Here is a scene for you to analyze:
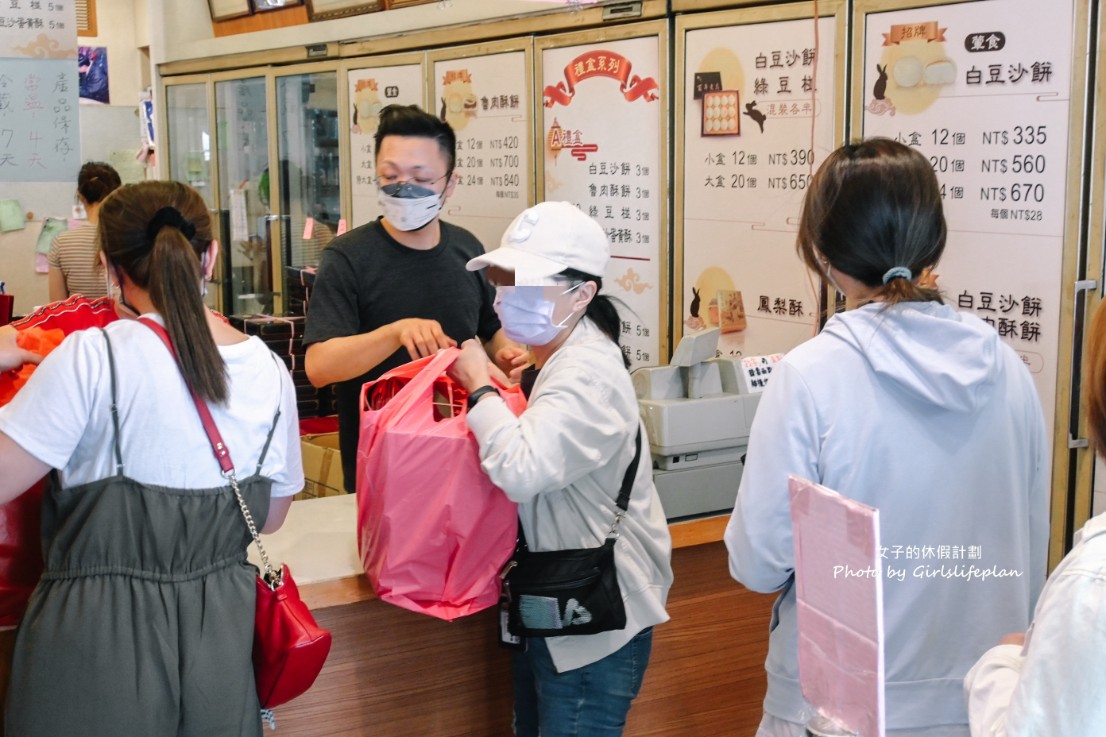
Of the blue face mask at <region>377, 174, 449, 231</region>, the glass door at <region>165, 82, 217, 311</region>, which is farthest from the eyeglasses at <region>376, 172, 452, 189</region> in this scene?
the glass door at <region>165, 82, 217, 311</region>

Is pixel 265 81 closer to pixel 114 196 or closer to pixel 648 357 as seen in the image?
pixel 648 357

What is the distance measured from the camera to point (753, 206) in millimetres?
3588

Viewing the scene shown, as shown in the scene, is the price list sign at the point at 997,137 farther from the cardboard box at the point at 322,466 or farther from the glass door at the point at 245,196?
the glass door at the point at 245,196

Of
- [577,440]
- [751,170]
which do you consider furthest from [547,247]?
[751,170]

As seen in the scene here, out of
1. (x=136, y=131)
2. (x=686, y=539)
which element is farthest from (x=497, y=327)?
(x=136, y=131)

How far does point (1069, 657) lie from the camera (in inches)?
40.8

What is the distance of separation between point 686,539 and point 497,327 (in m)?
0.84

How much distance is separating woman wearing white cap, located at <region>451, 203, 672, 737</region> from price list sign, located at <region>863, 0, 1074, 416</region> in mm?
Answer: 1157

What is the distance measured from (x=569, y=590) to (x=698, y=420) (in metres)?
→ 0.87

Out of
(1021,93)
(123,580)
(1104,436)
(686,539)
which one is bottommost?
(686,539)

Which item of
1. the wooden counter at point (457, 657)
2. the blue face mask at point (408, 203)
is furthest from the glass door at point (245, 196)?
the wooden counter at point (457, 657)

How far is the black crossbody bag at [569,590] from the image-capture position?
2043 millimetres

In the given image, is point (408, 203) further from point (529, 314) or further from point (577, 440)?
point (577, 440)

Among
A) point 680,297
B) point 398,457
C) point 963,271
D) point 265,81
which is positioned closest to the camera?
point 398,457
